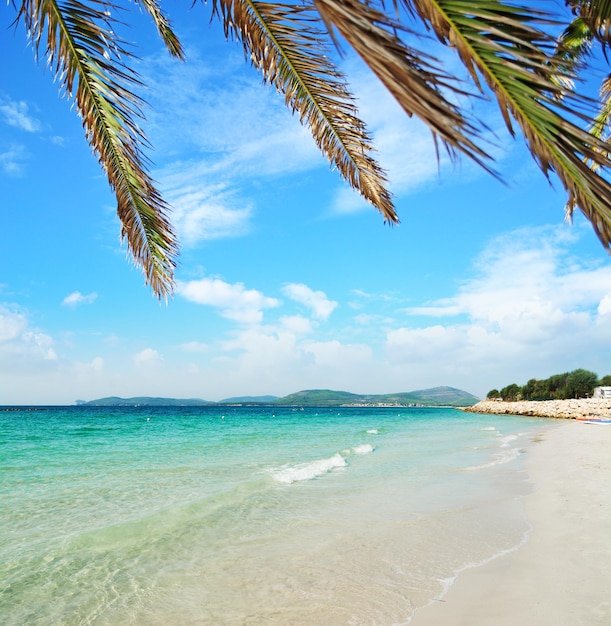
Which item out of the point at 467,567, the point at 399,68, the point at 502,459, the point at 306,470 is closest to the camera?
the point at 399,68

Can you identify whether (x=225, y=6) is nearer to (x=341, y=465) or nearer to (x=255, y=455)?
(x=341, y=465)

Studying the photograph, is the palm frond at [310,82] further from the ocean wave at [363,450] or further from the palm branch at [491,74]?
the ocean wave at [363,450]

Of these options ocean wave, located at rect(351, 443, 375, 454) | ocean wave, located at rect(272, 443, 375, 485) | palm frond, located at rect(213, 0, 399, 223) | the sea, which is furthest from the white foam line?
ocean wave, located at rect(351, 443, 375, 454)

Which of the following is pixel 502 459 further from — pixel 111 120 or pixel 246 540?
pixel 111 120

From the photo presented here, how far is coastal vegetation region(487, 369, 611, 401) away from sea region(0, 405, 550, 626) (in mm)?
77005

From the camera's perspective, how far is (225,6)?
3256 millimetres

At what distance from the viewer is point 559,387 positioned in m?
87.4

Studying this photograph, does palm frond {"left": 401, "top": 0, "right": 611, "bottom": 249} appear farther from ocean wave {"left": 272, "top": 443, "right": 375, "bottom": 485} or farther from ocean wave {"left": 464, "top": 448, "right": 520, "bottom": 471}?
ocean wave {"left": 464, "top": 448, "right": 520, "bottom": 471}

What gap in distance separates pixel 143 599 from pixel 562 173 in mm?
5083

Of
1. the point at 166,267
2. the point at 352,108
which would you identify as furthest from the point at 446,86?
the point at 166,267

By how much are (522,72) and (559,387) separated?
3838 inches

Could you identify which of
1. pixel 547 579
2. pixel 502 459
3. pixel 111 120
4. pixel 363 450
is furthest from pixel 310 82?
pixel 363 450

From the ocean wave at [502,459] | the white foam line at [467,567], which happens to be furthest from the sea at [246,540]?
the ocean wave at [502,459]

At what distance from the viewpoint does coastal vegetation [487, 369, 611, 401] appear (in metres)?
78.6
